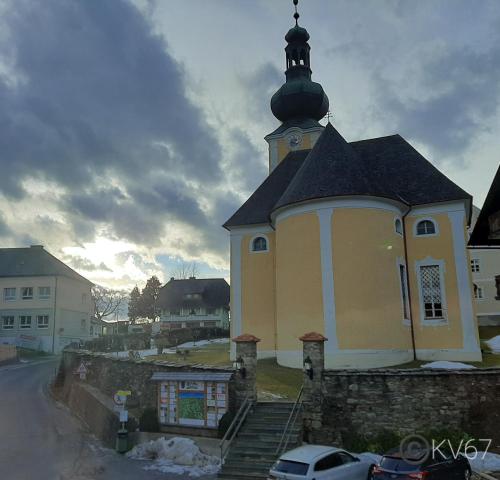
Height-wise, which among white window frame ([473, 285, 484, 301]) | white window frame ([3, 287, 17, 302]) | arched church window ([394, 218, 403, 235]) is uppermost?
arched church window ([394, 218, 403, 235])

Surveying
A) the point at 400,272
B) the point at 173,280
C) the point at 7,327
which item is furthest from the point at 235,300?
the point at 173,280

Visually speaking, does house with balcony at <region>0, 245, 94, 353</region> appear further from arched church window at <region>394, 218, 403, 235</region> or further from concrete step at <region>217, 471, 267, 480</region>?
concrete step at <region>217, 471, 267, 480</region>

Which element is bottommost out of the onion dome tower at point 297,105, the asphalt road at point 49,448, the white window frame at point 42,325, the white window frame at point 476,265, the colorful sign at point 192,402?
the asphalt road at point 49,448

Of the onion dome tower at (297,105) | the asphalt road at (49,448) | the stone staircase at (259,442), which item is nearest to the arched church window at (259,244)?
the onion dome tower at (297,105)

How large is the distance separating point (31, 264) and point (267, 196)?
36.4 meters

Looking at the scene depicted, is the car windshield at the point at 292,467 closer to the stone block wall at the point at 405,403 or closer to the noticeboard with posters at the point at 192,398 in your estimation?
the stone block wall at the point at 405,403

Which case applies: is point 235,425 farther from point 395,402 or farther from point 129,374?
point 129,374

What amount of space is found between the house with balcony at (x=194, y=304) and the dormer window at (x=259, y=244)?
4114cm

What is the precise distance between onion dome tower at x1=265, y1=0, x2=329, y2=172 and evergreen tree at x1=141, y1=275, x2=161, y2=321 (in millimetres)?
48184

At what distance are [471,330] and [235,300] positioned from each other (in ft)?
41.2

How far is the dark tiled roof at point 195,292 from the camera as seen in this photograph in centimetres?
6988

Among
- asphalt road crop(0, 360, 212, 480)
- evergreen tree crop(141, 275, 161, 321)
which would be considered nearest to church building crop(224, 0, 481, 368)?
asphalt road crop(0, 360, 212, 480)

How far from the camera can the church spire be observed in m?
36.0

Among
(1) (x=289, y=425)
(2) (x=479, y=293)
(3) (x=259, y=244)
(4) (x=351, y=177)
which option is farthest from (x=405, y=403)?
(2) (x=479, y=293)
